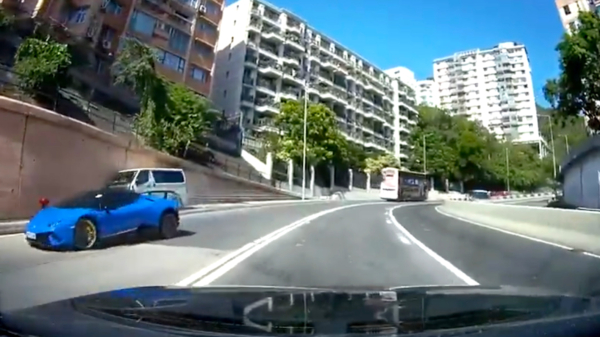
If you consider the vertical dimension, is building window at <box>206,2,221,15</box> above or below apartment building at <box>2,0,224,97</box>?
above

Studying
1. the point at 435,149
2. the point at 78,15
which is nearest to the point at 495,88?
the point at 435,149

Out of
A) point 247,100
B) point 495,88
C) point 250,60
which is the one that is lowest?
point 247,100

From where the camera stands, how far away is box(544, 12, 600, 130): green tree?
112 feet

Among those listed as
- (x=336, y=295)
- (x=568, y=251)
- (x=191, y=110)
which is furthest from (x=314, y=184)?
(x=336, y=295)

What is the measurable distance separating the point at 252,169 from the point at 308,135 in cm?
893

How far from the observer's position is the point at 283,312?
353 cm

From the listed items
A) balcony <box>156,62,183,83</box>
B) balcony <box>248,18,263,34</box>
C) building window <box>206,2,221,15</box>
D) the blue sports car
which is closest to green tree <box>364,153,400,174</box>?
balcony <box>248,18,263,34</box>

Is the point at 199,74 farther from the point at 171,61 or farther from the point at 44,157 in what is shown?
the point at 44,157

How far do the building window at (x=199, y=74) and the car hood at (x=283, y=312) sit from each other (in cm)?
4993

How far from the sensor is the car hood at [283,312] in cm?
283

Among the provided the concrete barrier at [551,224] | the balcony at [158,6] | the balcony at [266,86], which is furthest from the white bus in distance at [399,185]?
the concrete barrier at [551,224]

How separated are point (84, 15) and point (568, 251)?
36.2 m

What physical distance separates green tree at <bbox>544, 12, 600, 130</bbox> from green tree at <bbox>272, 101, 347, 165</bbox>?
26164 millimetres

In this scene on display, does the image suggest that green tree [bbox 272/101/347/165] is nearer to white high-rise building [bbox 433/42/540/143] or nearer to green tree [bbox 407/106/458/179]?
white high-rise building [bbox 433/42/540/143]
